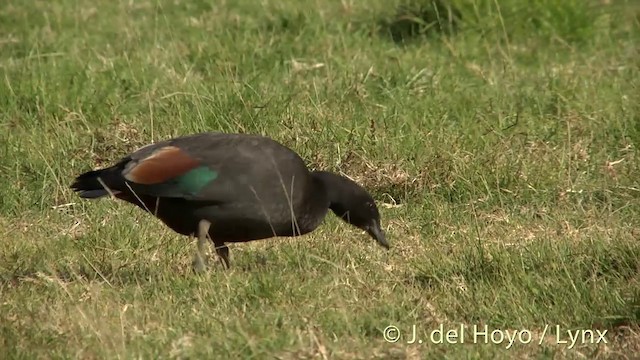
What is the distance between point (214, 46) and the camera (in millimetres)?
9711

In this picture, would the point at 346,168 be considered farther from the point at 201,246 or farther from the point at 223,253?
the point at 201,246

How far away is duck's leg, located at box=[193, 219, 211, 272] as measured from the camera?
20.2ft

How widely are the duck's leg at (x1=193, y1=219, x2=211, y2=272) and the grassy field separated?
8cm

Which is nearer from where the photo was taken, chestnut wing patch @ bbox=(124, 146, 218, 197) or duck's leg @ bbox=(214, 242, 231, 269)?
chestnut wing patch @ bbox=(124, 146, 218, 197)

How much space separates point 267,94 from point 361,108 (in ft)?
1.89

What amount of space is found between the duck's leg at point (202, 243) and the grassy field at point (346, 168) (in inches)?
3.2

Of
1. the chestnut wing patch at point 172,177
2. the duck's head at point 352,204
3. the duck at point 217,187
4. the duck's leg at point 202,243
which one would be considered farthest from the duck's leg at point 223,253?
the duck's head at point 352,204

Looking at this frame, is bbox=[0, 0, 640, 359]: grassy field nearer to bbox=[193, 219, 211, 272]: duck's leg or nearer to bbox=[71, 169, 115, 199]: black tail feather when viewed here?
bbox=[193, 219, 211, 272]: duck's leg

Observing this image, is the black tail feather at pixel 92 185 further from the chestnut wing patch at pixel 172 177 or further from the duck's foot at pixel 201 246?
the duck's foot at pixel 201 246

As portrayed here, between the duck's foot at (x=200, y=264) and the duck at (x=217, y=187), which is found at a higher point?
the duck at (x=217, y=187)

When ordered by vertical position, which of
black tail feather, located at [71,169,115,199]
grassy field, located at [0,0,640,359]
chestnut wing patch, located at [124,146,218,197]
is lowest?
grassy field, located at [0,0,640,359]

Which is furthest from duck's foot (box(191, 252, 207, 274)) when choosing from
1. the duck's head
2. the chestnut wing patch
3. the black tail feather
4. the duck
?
the duck's head

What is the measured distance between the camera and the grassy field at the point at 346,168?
214 inches

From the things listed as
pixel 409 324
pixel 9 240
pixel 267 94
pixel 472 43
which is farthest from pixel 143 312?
pixel 472 43
